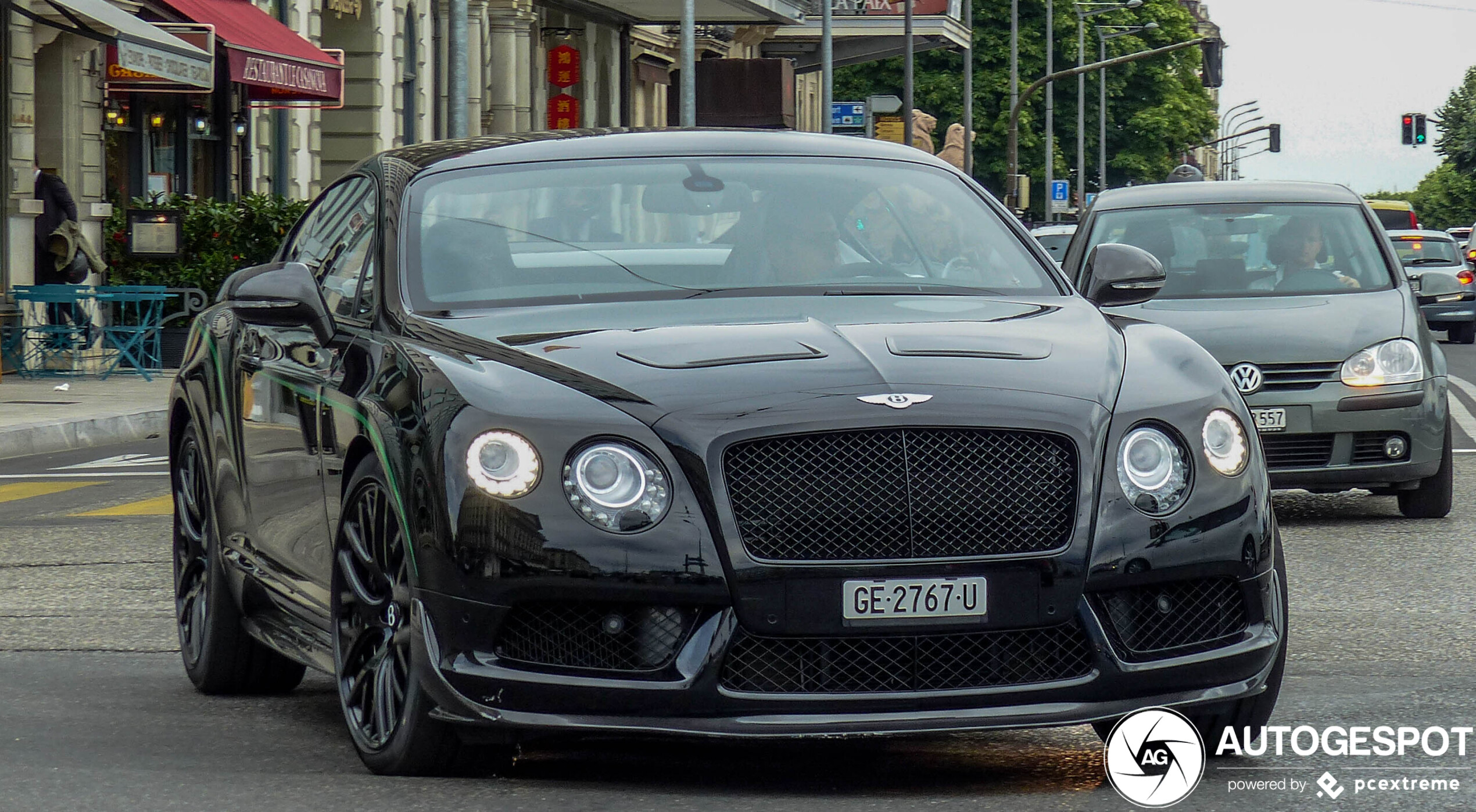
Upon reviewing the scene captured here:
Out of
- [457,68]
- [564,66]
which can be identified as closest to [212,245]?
[457,68]

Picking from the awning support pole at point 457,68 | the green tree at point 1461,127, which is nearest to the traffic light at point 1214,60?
the awning support pole at point 457,68

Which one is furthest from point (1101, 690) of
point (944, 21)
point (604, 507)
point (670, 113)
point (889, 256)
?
point (944, 21)

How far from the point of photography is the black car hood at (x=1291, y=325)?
426 inches

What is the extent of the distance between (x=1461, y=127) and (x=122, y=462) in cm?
12573

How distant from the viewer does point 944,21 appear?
59.4 m

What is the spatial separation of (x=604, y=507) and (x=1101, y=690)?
3.31ft

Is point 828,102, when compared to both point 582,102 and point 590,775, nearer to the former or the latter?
point 582,102

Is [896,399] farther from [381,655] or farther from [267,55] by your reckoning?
[267,55]

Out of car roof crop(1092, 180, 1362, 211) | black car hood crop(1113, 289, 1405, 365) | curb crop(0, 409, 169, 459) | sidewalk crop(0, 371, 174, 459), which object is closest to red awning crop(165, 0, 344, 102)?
sidewalk crop(0, 371, 174, 459)

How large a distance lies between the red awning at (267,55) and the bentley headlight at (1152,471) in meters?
20.3

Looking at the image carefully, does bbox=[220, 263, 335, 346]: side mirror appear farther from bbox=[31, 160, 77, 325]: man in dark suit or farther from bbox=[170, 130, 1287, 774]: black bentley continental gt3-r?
bbox=[31, 160, 77, 325]: man in dark suit

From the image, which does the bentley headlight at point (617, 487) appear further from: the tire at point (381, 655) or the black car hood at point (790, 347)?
the tire at point (381, 655)

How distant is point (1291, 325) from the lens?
10961 millimetres

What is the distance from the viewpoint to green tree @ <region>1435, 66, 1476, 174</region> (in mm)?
123125
